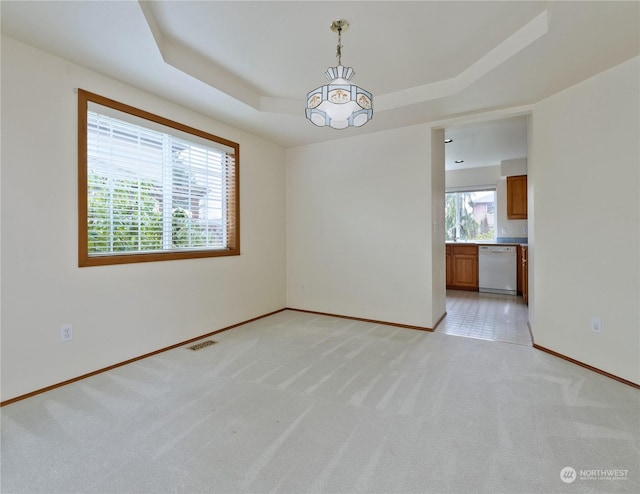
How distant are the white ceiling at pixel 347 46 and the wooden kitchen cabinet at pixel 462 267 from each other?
146 inches

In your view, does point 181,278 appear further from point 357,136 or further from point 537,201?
point 537,201

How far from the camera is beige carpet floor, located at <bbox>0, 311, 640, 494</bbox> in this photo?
57.2 inches

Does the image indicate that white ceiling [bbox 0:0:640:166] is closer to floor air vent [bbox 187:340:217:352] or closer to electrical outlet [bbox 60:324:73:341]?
electrical outlet [bbox 60:324:73:341]

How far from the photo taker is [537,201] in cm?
315

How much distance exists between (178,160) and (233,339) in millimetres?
1949

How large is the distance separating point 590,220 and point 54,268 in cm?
419

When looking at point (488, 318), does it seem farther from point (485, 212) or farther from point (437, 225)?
point (485, 212)

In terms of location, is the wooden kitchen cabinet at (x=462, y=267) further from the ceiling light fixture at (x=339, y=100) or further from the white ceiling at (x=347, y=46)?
the ceiling light fixture at (x=339, y=100)

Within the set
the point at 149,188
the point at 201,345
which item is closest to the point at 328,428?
the point at 201,345

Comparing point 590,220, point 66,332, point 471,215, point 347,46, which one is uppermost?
point 347,46

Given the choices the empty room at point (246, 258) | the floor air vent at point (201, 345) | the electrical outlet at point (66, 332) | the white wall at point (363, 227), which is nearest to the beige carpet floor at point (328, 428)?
the empty room at point (246, 258)

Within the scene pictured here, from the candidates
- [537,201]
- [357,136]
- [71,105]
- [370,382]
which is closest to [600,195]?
[537,201]

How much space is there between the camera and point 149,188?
3.00 m

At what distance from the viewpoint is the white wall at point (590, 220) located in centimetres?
239
